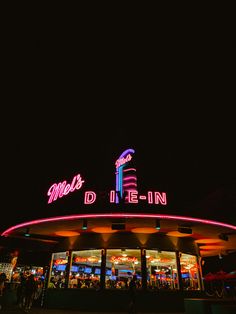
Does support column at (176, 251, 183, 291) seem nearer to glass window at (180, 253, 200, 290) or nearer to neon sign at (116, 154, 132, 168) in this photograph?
glass window at (180, 253, 200, 290)

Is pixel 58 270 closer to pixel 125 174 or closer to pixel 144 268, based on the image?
pixel 144 268

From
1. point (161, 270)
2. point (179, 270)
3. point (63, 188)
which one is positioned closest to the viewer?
point (63, 188)

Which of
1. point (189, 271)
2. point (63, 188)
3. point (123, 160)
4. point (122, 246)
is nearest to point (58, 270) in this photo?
point (122, 246)

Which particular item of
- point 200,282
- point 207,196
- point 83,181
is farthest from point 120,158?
point 207,196

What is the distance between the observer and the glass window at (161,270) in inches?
582

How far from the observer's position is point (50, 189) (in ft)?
52.4

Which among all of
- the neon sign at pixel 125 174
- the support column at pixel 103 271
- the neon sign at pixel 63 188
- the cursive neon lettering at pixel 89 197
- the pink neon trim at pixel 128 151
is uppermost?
the pink neon trim at pixel 128 151

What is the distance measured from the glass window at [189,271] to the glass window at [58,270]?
6686 mm

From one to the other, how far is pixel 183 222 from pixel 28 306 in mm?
8910

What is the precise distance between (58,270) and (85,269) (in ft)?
6.27

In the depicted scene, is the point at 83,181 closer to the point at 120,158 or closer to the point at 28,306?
the point at 120,158

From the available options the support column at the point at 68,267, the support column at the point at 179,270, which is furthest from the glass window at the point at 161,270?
the support column at the point at 68,267

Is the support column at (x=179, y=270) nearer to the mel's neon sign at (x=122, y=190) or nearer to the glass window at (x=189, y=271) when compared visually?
the glass window at (x=189, y=271)

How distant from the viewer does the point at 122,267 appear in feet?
49.6
